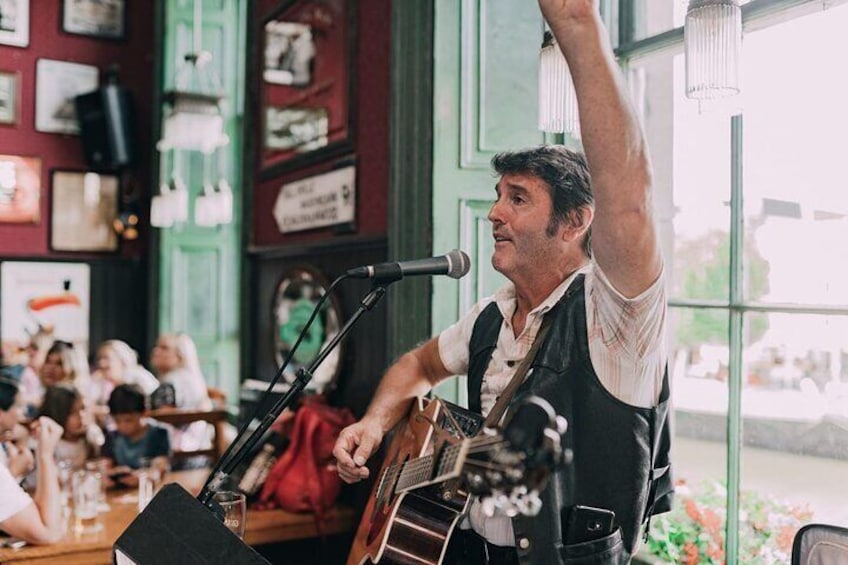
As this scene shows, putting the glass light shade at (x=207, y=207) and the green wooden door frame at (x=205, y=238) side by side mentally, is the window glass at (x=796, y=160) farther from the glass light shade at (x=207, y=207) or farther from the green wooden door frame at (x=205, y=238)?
the green wooden door frame at (x=205, y=238)

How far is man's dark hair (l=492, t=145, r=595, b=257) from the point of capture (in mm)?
1822

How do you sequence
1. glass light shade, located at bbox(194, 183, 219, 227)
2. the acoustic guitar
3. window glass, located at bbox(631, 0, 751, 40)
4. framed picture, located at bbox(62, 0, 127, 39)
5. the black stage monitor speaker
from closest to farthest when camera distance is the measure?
the acoustic guitar → the black stage monitor speaker → window glass, located at bbox(631, 0, 751, 40) → glass light shade, located at bbox(194, 183, 219, 227) → framed picture, located at bbox(62, 0, 127, 39)

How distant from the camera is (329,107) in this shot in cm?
346

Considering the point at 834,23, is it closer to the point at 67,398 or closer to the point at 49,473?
the point at 49,473

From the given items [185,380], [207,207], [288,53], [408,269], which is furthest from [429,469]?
[207,207]

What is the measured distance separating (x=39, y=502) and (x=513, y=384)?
164 cm

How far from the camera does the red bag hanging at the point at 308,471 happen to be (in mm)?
2922

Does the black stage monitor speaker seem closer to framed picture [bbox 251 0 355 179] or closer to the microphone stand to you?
the microphone stand

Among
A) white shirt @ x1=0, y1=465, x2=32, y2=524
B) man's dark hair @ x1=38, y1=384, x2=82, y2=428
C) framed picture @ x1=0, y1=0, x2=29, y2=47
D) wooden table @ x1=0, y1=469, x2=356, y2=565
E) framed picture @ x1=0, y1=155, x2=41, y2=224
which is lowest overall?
wooden table @ x1=0, y1=469, x2=356, y2=565

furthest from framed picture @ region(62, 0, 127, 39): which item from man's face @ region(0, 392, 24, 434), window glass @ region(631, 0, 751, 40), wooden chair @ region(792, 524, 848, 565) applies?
wooden chair @ region(792, 524, 848, 565)

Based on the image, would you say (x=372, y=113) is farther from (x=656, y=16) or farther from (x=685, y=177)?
(x=685, y=177)

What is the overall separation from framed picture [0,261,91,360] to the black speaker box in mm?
795

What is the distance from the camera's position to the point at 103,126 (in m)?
5.93

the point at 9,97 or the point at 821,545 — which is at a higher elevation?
the point at 9,97
